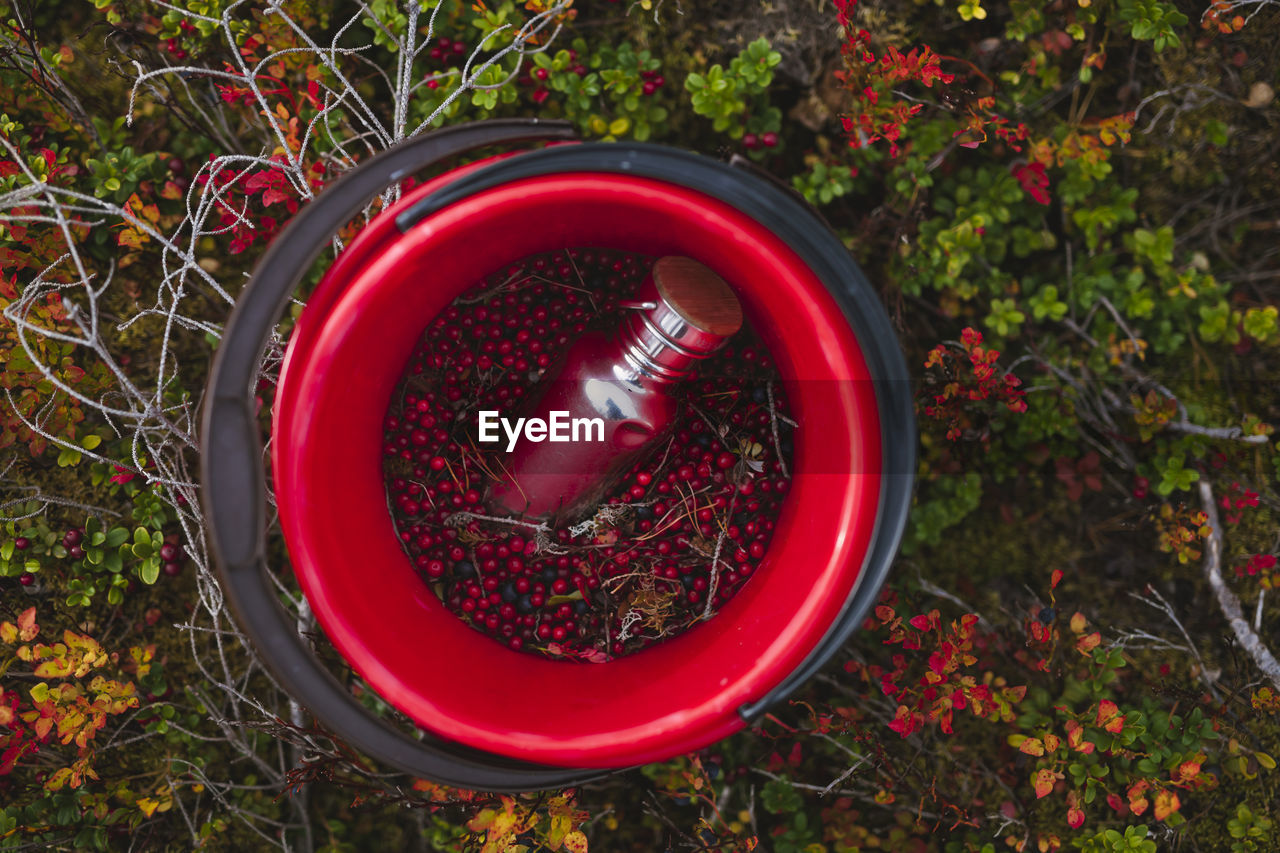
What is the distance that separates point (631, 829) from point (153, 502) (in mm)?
1107

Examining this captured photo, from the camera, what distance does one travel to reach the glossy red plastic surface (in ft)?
3.47

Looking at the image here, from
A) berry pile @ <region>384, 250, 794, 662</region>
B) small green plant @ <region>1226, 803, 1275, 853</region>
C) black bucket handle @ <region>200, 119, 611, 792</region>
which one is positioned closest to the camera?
black bucket handle @ <region>200, 119, 611, 792</region>

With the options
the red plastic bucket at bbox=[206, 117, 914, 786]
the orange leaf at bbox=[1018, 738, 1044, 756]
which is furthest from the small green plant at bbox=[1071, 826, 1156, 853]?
the red plastic bucket at bbox=[206, 117, 914, 786]

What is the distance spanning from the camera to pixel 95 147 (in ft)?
4.83

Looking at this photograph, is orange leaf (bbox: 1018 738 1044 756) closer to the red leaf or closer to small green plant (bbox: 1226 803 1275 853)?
the red leaf

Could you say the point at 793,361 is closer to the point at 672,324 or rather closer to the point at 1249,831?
the point at 672,324

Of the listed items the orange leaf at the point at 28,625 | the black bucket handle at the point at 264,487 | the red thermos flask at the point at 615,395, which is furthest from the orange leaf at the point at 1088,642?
the orange leaf at the point at 28,625

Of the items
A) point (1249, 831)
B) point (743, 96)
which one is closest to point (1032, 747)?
point (1249, 831)

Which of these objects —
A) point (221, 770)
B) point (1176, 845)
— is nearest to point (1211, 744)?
point (1176, 845)

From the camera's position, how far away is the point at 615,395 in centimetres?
125

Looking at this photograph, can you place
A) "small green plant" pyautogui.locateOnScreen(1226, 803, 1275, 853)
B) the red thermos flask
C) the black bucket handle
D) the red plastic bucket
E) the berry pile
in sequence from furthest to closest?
"small green plant" pyautogui.locateOnScreen(1226, 803, 1275, 853), the berry pile, the red thermos flask, the red plastic bucket, the black bucket handle

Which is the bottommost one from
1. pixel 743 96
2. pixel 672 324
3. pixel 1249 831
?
pixel 1249 831

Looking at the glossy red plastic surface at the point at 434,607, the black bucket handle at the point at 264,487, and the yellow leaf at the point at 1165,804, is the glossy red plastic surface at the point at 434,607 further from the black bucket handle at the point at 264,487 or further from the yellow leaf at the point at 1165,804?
the yellow leaf at the point at 1165,804

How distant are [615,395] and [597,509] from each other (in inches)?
10.4
